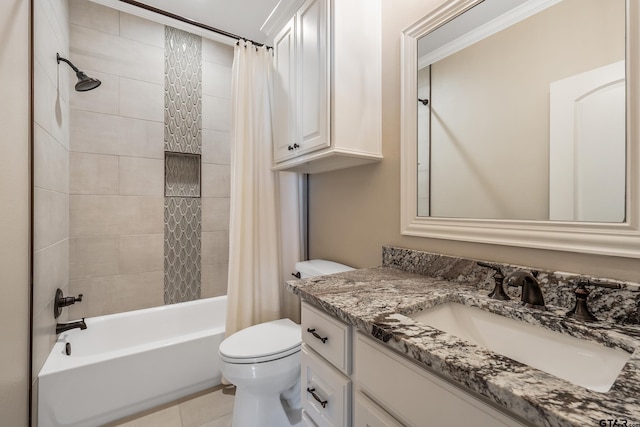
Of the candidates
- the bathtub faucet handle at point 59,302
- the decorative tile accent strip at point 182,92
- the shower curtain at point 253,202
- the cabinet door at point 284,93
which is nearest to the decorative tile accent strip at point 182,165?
the decorative tile accent strip at point 182,92

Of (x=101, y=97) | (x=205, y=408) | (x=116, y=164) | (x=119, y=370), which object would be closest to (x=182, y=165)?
(x=116, y=164)

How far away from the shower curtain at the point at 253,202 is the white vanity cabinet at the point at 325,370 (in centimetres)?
92

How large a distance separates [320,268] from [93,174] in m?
1.83

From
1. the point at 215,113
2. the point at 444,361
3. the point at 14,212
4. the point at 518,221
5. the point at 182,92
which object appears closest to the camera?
the point at 444,361

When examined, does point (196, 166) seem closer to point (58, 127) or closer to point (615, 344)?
point (58, 127)

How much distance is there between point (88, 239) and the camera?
2010 millimetres

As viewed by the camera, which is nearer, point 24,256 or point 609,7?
point 609,7

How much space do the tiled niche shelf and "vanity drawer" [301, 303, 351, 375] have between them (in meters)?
1.85

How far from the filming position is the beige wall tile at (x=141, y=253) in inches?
84.0

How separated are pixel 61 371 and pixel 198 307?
3.33ft

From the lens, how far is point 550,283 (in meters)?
0.80

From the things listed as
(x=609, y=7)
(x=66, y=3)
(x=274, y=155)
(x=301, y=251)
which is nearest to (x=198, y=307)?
(x=301, y=251)

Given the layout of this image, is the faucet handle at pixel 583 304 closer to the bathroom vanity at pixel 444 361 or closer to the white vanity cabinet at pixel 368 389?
the bathroom vanity at pixel 444 361

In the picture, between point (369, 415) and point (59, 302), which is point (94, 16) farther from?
point (369, 415)
